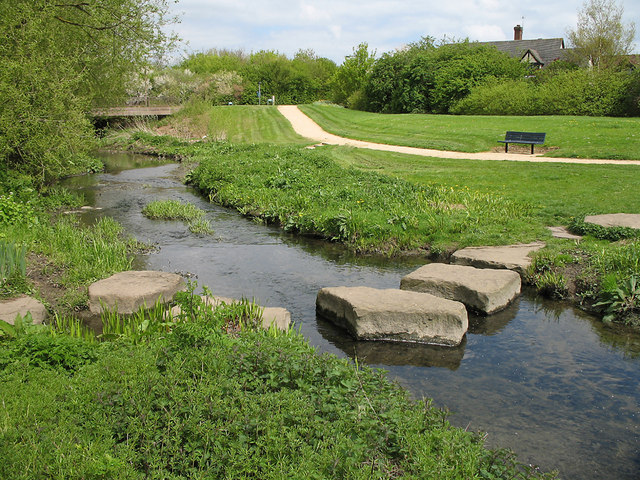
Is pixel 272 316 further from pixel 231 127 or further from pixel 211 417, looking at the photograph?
pixel 231 127

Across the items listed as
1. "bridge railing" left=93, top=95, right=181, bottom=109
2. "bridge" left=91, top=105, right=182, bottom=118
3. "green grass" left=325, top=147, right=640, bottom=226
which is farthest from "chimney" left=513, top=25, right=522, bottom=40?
"green grass" left=325, top=147, right=640, bottom=226

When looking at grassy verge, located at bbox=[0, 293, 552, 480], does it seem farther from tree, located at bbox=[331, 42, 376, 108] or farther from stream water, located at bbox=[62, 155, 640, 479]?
tree, located at bbox=[331, 42, 376, 108]

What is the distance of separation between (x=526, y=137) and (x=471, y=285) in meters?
15.4

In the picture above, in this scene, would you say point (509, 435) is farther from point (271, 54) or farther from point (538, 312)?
point (271, 54)

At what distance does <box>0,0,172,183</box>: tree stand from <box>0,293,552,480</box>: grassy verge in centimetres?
854

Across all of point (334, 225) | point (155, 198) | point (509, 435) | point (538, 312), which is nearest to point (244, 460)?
point (509, 435)

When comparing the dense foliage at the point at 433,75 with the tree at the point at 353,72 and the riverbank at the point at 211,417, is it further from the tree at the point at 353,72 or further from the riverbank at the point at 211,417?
the riverbank at the point at 211,417

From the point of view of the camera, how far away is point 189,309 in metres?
6.20

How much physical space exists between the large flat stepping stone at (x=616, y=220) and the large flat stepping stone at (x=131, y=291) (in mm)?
7725

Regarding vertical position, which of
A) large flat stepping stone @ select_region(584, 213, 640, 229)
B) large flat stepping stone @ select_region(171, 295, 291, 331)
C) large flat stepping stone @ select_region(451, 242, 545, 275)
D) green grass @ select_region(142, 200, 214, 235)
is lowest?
large flat stepping stone @ select_region(171, 295, 291, 331)

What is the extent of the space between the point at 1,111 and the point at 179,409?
33.9 ft

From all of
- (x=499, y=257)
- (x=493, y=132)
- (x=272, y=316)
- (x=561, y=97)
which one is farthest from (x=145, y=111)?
(x=272, y=316)

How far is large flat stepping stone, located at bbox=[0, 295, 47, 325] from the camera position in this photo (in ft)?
21.9

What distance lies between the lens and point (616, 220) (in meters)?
10.7
